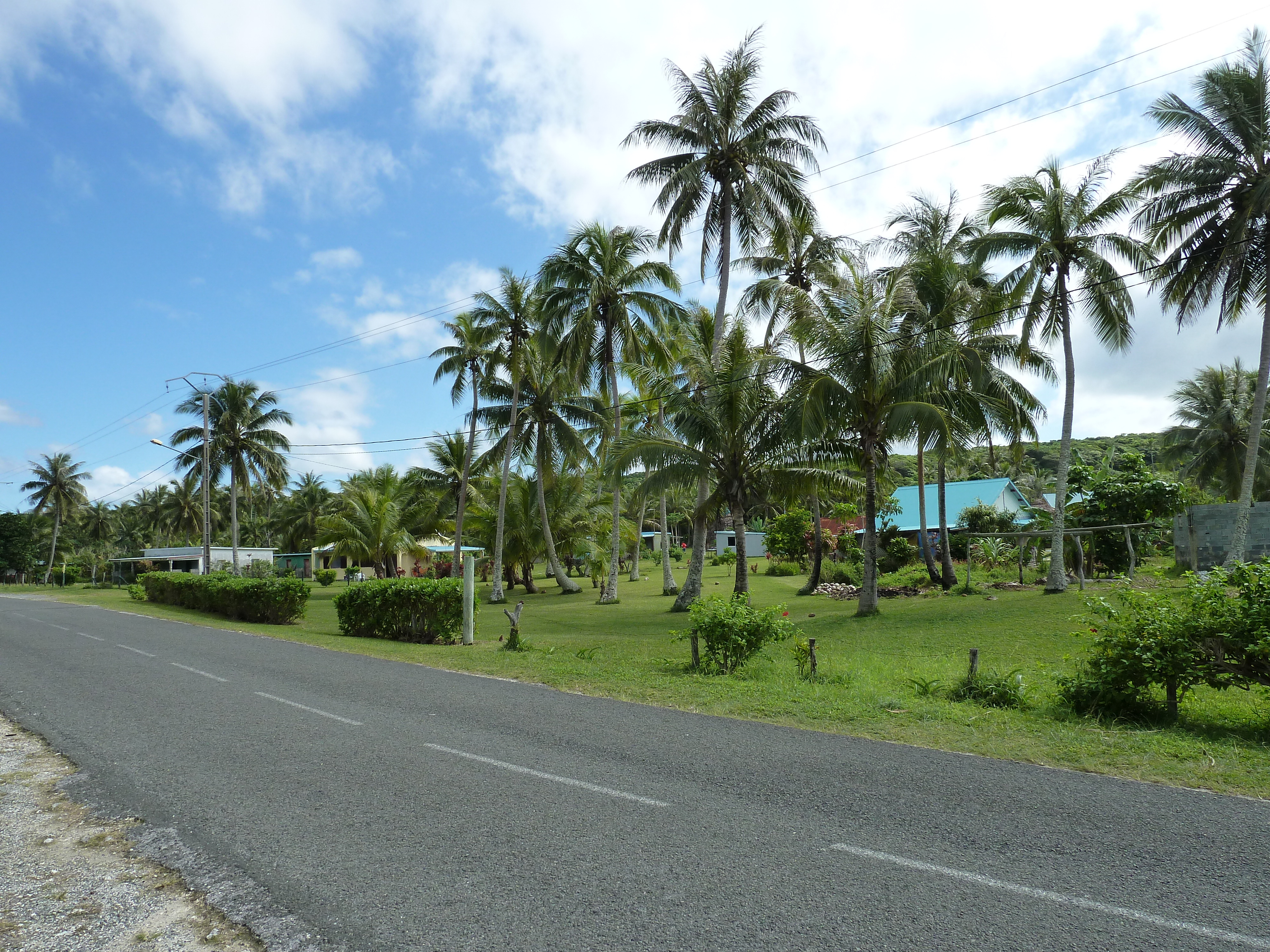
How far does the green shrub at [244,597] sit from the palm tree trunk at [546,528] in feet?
37.9

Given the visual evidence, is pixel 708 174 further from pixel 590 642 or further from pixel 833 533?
pixel 833 533

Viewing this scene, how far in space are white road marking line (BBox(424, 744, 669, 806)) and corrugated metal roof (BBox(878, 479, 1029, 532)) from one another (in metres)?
35.5

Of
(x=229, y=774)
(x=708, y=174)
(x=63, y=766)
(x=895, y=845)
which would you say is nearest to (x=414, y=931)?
(x=895, y=845)

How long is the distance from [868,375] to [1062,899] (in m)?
16.9

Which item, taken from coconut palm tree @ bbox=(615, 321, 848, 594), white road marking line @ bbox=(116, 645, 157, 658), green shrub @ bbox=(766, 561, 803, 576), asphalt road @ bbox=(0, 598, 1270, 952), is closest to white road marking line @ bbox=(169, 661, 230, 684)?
white road marking line @ bbox=(116, 645, 157, 658)

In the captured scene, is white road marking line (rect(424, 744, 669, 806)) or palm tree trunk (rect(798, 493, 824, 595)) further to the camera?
palm tree trunk (rect(798, 493, 824, 595))

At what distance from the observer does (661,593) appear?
33844 mm

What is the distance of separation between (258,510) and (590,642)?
81.6 meters

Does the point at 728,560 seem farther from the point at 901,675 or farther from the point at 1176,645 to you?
the point at 1176,645

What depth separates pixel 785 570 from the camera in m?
41.8

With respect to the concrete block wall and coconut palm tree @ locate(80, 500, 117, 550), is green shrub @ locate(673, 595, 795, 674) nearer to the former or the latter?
the concrete block wall

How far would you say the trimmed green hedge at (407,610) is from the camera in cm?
1819

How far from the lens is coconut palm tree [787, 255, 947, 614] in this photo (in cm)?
1925

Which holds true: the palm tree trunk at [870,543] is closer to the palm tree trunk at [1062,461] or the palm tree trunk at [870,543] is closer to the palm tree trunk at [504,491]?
the palm tree trunk at [1062,461]
